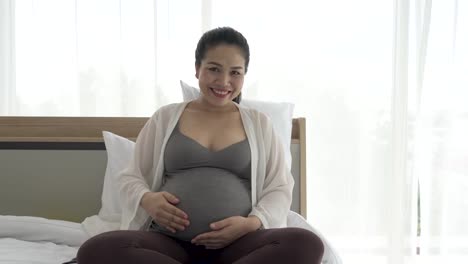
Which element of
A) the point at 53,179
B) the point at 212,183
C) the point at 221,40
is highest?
the point at 221,40

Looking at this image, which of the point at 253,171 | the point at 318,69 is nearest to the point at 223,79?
the point at 253,171

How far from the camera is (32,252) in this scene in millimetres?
1500

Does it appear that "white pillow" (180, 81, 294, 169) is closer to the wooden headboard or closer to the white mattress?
the wooden headboard

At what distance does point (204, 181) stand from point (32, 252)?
1.79ft

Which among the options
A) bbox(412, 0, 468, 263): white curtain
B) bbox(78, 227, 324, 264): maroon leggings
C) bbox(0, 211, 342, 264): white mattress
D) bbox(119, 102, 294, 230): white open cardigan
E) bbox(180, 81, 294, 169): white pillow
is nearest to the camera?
bbox(78, 227, 324, 264): maroon leggings

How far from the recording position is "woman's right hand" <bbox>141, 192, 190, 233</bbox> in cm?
131

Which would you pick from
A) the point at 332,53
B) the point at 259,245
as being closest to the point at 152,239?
the point at 259,245

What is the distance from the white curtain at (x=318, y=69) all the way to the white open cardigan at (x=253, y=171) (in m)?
0.90

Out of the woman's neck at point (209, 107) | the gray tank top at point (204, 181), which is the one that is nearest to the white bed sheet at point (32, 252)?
the gray tank top at point (204, 181)

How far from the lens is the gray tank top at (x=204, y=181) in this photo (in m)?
1.33

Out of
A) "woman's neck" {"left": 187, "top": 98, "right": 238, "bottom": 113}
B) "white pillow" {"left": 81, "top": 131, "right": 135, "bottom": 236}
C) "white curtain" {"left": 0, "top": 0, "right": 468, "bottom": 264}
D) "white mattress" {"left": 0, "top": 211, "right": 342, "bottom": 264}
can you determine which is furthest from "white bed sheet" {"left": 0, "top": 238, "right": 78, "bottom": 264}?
"white curtain" {"left": 0, "top": 0, "right": 468, "bottom": 264}

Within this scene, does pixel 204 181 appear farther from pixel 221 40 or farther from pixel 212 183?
pixel 221 40

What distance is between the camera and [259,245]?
4.02 ft

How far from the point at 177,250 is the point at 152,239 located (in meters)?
0.08
